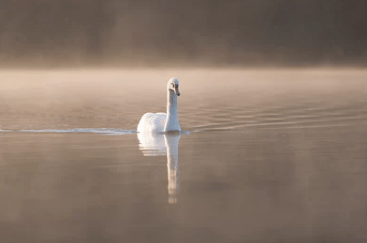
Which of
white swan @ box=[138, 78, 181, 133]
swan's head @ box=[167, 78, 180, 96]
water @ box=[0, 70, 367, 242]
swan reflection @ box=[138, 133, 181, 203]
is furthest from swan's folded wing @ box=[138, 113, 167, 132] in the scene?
swan's head @ box=[167, 78, 180, 96]

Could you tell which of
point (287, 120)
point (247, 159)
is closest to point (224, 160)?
point (247, 159)

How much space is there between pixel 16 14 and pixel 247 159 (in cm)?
15759

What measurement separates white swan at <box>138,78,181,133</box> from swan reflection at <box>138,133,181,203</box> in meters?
0.21

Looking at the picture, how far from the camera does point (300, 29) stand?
166 m

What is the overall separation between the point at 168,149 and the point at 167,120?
322 centimetres

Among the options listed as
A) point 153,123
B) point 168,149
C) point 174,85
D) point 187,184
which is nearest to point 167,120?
point 153,123

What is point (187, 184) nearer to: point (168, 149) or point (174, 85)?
point (168, 149)

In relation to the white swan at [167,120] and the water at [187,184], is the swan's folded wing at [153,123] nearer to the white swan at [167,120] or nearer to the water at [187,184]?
the white swan at [167,120]

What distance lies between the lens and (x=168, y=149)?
15797mm

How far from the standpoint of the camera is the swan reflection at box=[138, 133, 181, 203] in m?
11.5

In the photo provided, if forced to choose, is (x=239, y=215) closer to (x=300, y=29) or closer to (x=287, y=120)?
(x=287, y=120)

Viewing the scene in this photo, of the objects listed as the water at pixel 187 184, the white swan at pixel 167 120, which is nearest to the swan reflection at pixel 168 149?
the water at pixel 187 184

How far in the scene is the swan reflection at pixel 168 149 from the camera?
37.7 feet

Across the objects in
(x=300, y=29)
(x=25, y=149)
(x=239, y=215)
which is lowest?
(x=239, y=215)
